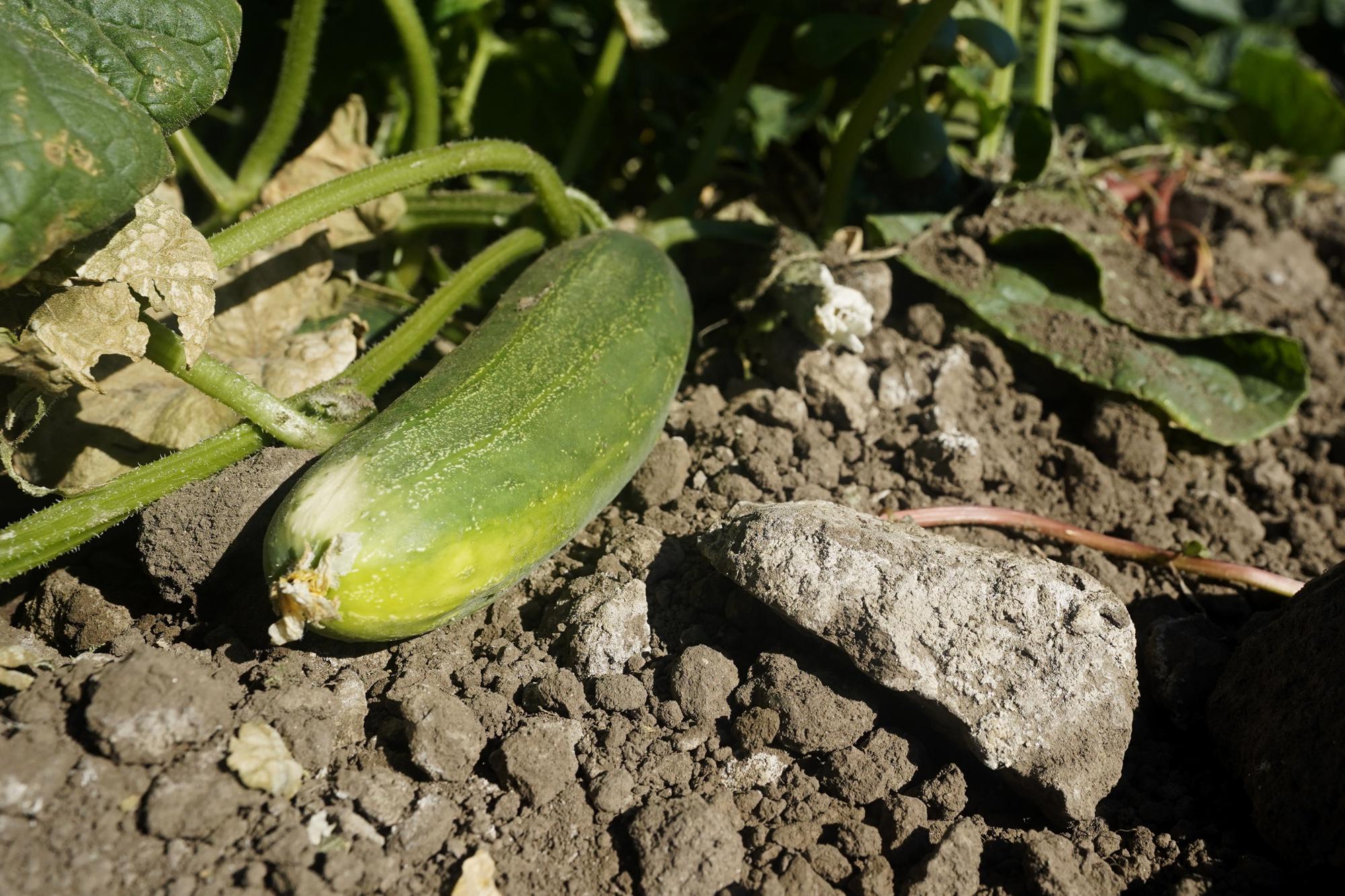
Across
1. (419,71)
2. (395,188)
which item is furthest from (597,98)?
(395,188)

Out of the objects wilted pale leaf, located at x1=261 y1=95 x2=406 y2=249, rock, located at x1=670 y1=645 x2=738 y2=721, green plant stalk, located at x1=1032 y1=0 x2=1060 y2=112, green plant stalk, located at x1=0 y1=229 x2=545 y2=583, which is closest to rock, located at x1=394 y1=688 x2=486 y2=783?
rock, located at x1=670 y1=645 x2=738 y2=721

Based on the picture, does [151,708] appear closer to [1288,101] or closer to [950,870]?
[950,870]

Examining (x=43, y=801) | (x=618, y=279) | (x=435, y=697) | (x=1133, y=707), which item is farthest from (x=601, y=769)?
(x=618, y=279)

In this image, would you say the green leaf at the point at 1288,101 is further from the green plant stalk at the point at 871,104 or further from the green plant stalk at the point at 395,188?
the green plant stalk at the point at 395,188

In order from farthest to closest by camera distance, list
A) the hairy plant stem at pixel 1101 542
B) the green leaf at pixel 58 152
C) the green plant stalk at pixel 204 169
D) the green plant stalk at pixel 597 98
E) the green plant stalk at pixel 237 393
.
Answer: the green plant stalk at pixel 597 98 < the green plant stalk at pixel 204 169 < the hairy plant stem at pixel 1101 542 < the green plant stalk at pixel 237 393 < the green leaf at pixel 58 152

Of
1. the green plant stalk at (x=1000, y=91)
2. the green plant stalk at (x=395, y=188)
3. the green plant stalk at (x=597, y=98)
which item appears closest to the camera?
the green plant stalk at (x=395, y=188)

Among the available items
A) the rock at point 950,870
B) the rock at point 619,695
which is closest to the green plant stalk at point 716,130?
the rock at point 619,695
